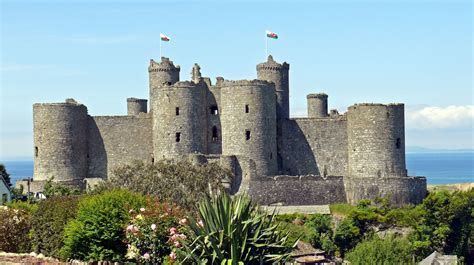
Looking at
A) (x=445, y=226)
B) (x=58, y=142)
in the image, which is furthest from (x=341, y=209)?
(x=58, y=142)

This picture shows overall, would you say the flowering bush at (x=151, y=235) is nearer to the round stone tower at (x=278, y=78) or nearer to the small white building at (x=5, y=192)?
the small white building at (x=5, y=192)

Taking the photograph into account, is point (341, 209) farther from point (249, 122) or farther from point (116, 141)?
point (116, 141)

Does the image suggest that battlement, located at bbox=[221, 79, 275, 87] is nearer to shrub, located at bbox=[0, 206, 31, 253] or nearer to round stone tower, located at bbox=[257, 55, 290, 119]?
round stone tower, located at bbox=[257, 55, 290, 119]

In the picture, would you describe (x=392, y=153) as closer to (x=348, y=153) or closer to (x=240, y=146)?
(x=348, y=153)

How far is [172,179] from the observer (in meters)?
52.0

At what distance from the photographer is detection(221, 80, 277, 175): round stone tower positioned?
56.5 meters

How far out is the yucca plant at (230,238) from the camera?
29.6 m

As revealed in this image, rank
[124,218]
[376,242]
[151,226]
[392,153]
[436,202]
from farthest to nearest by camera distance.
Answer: [392,153], [436,202], [376,242], [124,218], [151,226]

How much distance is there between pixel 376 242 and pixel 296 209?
6.55 m

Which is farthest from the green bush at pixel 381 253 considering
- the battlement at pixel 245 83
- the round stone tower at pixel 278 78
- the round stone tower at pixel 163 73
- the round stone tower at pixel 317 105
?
the round stone tower at pixel 163 73

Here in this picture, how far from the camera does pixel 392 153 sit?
56438mm

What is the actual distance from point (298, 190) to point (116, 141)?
39.7ft

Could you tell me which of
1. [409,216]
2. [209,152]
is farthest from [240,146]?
[409,216]

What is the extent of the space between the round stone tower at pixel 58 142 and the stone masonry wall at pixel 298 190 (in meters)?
11.8
